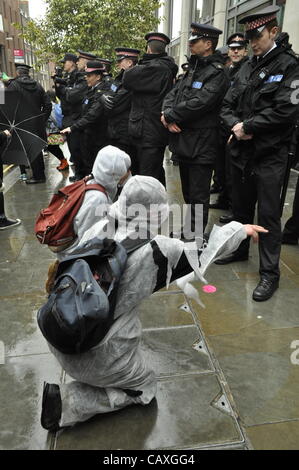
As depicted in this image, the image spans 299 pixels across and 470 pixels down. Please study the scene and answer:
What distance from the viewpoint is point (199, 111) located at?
377 cm

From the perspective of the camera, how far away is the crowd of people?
6.61ft

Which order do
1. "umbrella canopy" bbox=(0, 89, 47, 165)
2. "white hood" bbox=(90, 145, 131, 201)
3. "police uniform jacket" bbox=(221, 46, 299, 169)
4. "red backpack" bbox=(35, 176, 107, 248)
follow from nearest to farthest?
"red backpack" bbox=(35, 176, 107, 248) < "white hood" bbox=(90, 145, 131, 201) < "police uniform jacket" bbox=(221, 46, 299, 169) < "umbrella canopy" bbox=(0, 89, 47, 165)

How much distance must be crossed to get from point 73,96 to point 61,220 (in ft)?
16.7

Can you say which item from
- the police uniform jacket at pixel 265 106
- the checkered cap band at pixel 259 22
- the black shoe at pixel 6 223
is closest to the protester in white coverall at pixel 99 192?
the police uniform jacket at pixel 265 106

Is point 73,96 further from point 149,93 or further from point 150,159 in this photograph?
point 150,159

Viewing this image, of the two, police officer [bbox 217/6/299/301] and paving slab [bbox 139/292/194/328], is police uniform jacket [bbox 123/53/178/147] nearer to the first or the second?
police officer [bbox 217/6/299/301]

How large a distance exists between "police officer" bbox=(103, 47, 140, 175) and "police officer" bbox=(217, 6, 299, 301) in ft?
6.99

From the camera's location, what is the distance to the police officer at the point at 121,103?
5.32 meters

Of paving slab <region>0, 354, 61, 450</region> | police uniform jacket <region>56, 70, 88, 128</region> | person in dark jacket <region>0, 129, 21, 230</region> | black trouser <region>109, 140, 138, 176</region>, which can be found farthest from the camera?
police uniform jacket <region>56, 70, 88, 128</region>

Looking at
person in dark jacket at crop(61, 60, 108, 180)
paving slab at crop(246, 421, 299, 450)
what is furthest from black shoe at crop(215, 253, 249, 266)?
person in dark jacket at crop(61, 60, 108, 180)

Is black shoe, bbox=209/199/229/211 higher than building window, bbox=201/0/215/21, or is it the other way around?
building window, bbox=201/0/215/21

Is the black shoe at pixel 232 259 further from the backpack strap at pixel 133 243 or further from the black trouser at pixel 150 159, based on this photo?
the backpack strap at pixel 133 243

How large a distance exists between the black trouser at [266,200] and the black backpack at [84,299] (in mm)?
1799
